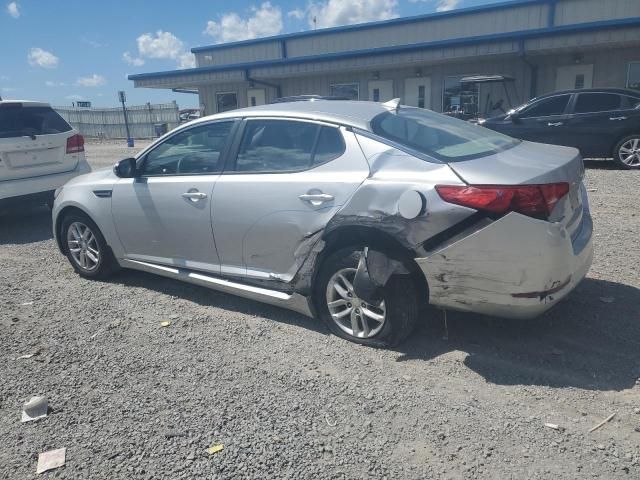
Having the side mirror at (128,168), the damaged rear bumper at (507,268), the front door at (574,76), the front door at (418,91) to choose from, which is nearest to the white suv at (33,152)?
the side mirror at (128,168)

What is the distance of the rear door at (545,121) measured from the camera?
10812 millimetres

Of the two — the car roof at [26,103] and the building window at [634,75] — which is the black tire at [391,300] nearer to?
the car roof at [26,103]

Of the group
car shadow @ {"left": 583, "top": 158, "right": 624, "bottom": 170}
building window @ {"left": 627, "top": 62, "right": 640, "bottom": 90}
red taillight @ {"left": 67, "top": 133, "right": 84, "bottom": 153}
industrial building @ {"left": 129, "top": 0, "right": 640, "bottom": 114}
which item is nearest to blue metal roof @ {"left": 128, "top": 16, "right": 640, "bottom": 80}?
industrial building @ {"left": 129, "top": 0, "right": 640, "bottom": 114}

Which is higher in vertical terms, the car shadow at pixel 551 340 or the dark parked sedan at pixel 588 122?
the dark parked sedan at pixel 588 122

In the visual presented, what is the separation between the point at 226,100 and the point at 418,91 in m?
10.1

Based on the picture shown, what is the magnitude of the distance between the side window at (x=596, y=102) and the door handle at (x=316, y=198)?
9.28 meters

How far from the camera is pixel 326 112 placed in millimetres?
3791

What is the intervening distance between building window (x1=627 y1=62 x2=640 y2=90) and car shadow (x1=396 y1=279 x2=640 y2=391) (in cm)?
1499

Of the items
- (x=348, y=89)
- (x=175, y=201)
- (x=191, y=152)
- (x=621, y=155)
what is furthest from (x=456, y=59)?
(x=175, y=201)

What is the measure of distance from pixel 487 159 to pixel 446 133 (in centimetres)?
56

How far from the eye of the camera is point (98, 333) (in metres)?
4.02

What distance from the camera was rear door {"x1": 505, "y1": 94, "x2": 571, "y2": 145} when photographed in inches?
426

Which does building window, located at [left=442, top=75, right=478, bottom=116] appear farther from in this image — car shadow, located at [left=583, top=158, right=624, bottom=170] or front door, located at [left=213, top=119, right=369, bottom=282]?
front door, located at [left=213, top=119, right=369, bottom=282]

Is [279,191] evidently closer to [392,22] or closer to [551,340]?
[551,340]
